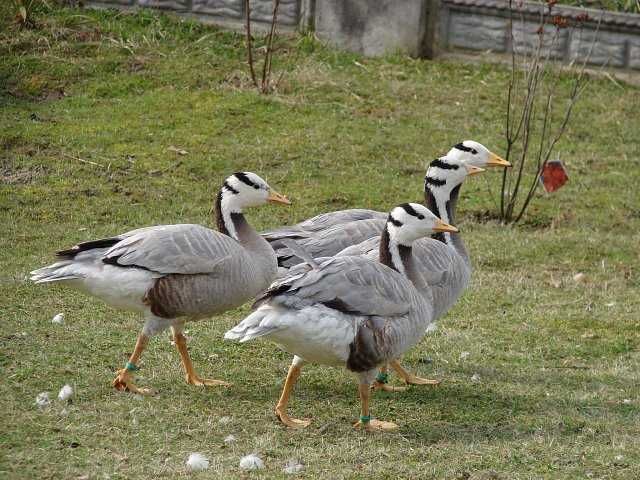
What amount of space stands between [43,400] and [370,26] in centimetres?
908

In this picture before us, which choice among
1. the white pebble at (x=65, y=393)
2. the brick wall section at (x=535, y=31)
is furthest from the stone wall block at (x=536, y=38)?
the white pebble at (x=65, y=393)

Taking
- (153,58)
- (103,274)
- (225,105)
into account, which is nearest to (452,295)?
(103,274)

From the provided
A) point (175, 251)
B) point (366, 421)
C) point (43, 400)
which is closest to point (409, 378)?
point (366, 421)

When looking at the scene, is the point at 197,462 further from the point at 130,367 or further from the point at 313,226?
the point at 313,226

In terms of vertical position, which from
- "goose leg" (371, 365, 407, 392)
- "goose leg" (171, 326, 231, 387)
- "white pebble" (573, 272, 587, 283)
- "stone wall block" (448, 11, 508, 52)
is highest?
"stone wall block" (448, 11, 508, 52)

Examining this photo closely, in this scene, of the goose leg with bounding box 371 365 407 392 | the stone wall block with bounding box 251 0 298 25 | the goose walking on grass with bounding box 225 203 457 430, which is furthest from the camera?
the stone wall block with bounding box 251 0 298 25

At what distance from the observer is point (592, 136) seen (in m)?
12.8

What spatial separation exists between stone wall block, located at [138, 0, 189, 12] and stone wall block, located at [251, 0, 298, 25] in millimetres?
935

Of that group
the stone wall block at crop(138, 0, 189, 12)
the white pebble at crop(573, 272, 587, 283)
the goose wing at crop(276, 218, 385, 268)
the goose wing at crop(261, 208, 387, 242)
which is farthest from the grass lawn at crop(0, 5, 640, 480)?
the goose wing at crop(261, 208, 387, 242)

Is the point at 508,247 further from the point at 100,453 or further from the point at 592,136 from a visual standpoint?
the point at 100,453

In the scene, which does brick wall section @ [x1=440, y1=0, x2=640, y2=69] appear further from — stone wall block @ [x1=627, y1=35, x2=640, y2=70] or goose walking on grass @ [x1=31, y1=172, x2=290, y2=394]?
goose walking on grass @ [x1=31, y1=172, x2=290, y2=394]

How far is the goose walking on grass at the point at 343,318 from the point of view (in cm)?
570

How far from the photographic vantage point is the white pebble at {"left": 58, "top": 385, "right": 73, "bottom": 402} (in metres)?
6.05

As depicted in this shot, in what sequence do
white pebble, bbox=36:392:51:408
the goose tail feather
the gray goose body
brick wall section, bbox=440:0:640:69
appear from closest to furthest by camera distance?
the goose tail feather
white pebble, bbox=36:392:51:408
the gray goose body
brick wall section, bbox=440:0:640:69
